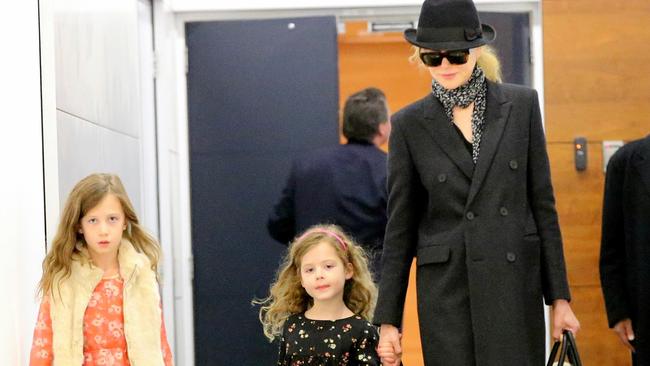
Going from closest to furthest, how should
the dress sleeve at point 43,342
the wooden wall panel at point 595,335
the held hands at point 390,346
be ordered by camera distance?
the held hands at point 390,346, the dress sleeve at point 43,342, the wooden wall panel at point 595,335

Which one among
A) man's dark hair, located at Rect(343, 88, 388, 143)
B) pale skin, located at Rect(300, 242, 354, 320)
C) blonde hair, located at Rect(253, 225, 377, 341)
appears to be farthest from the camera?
man's dark hair, located at Rect(343, 88, 388, 143)

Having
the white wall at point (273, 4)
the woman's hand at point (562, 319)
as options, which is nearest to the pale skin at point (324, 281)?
the woman's hand at point (562, 319)

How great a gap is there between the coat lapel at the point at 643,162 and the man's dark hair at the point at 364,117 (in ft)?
4.33

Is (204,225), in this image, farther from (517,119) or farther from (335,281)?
(517,119)

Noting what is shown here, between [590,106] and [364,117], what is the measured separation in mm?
1236

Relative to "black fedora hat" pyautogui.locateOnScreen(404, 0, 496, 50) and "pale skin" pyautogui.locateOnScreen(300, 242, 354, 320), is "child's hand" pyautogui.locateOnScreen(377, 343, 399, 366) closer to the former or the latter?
"pale skin" pyautogui.locateOnScreen(300, 242, 354, 320)

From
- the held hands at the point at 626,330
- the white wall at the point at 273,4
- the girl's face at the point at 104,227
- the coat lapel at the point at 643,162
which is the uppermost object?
the white wall at the point at 273,4

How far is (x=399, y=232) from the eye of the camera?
324cm

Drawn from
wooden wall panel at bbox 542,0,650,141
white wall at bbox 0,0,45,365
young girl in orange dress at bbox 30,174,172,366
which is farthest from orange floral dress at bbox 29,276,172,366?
wooden wall panel at bbox 542,0,650,141

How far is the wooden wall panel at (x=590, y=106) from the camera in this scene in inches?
219

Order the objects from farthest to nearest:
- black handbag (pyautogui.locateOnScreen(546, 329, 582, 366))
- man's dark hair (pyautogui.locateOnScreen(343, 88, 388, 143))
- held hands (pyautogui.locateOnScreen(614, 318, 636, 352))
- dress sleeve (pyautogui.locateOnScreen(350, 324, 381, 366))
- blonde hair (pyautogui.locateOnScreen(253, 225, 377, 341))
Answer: man's dark hair (pyautogui.locateOnScreen(343, 88, 388, 143))
held hands (pyautogui.locateOnScreen(614, 318, 636, 352))
blonde hair (pyautogui.locateOnScreen(253, 225, 377, 341))
dress sleeve (pyautogui.locateOnScreen(350, 324, 381, 366))
black handbag (pyautogui.locateOnScreen(546, 329, 582, 366))

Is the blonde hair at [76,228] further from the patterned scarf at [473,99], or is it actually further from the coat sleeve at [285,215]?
the coat sleeve at [285,215]

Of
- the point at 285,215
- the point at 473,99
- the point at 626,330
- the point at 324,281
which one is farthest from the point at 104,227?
the point at 626,330

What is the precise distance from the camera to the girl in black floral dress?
12.5 feet
